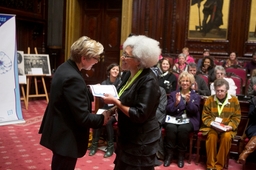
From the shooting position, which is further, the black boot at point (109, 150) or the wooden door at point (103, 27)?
the wooden door at point (103, 27)

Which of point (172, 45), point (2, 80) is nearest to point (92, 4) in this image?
point (172, 45)

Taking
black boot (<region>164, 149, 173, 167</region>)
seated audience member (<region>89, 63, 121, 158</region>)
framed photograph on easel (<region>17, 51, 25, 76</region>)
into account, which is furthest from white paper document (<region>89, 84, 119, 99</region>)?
framed photograph on easel (<region>17, 51, 25, 76</region>)

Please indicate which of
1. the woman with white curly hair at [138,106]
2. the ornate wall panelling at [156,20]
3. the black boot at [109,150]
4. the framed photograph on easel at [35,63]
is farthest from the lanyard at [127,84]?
the ornate wall panelling at [156,20]

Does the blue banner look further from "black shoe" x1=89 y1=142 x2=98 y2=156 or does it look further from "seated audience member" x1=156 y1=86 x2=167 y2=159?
"seated audience member" x1=156 y1=86 x2=167 y2=159

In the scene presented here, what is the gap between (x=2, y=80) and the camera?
548 centimetres

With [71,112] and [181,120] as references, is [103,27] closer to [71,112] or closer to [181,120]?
[181,120]

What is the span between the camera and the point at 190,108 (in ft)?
14.3

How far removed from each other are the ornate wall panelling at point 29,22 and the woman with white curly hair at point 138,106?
6841mm

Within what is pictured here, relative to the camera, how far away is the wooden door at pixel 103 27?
32.2ft

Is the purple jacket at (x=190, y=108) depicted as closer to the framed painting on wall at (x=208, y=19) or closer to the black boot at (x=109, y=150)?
the black boot at (x=109, y=150)

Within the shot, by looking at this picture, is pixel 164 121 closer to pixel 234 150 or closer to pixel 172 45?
pixel 234 150

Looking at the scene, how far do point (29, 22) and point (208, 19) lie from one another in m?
4.95

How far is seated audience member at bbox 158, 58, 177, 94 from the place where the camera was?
17.8 feet

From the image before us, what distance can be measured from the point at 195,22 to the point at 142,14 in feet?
4.97
